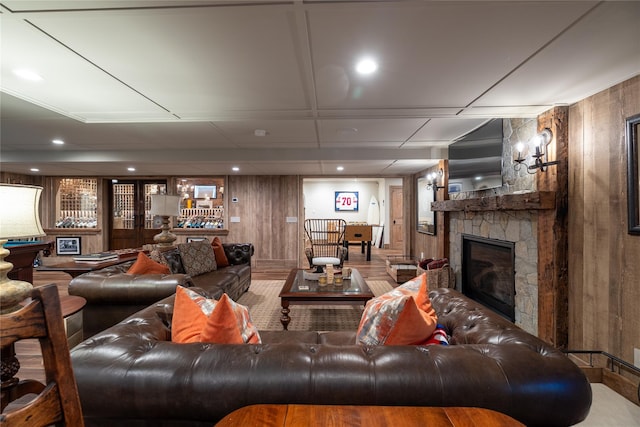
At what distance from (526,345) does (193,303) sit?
1.41 m

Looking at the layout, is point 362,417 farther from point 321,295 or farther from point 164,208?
point 164,208

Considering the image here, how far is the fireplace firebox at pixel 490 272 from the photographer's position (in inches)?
119

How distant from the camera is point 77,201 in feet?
A: 22.8

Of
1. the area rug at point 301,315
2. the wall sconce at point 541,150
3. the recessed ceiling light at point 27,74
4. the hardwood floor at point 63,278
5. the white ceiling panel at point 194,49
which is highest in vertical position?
the recessed ceiling light at point 27,74

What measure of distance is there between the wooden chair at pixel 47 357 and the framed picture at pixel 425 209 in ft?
16.5

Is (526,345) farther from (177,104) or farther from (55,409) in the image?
(177,104)

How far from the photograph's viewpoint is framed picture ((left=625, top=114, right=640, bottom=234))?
1.80 m

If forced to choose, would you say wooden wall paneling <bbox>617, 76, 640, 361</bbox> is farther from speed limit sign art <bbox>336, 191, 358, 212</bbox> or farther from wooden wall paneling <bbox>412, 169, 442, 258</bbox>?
speed limit sign art <bbox>336, 191, 358, 212</bbox>

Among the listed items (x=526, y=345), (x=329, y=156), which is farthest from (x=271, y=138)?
(x=526, y=345)

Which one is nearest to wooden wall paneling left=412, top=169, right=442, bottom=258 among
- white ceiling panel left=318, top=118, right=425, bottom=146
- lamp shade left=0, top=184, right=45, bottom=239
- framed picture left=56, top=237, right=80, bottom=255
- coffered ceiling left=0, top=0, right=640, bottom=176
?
white ceiling panel left=318, top=118, right=425, bottom=146

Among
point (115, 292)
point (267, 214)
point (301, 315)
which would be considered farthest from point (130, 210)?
point (301, 315)

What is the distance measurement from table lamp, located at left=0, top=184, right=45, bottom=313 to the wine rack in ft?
21.9

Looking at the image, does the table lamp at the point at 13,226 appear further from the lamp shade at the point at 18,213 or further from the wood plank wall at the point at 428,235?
the wood plank wall at the point at 428,235

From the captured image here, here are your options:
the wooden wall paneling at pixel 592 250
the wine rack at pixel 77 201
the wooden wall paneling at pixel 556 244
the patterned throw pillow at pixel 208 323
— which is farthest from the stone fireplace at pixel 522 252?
the wine rack at pixel 77 201
